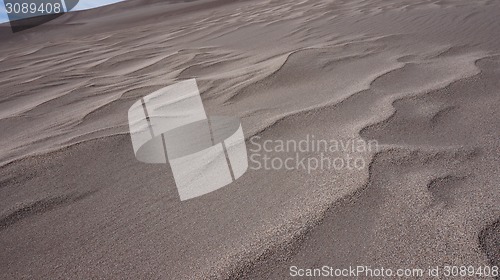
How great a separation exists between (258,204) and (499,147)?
71 cm

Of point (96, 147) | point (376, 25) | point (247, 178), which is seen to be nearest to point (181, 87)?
point (96, 147)

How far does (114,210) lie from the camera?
0.95 m

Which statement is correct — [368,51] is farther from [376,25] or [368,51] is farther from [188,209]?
[188,209]

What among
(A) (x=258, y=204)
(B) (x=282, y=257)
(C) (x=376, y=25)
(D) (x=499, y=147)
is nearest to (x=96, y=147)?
(A) (x=258, y=204)

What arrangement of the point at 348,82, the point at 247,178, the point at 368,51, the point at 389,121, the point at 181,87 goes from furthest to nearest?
the point at 368,51, the point at 181,87, the point at 348,82, the point at 389,121, the point at 247,178

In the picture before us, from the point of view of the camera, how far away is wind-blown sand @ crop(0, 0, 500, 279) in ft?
2.51

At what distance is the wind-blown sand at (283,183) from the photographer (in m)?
0.77

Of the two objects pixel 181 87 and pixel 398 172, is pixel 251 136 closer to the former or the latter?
pixel 398 172

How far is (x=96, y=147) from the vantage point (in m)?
1.30

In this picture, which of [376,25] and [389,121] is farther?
[376,25]

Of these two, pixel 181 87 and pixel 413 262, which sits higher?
pixel 181 87

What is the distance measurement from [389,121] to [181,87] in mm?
1144

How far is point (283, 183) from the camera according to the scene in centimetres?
100

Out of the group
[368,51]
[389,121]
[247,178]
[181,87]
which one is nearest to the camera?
[247,178]
